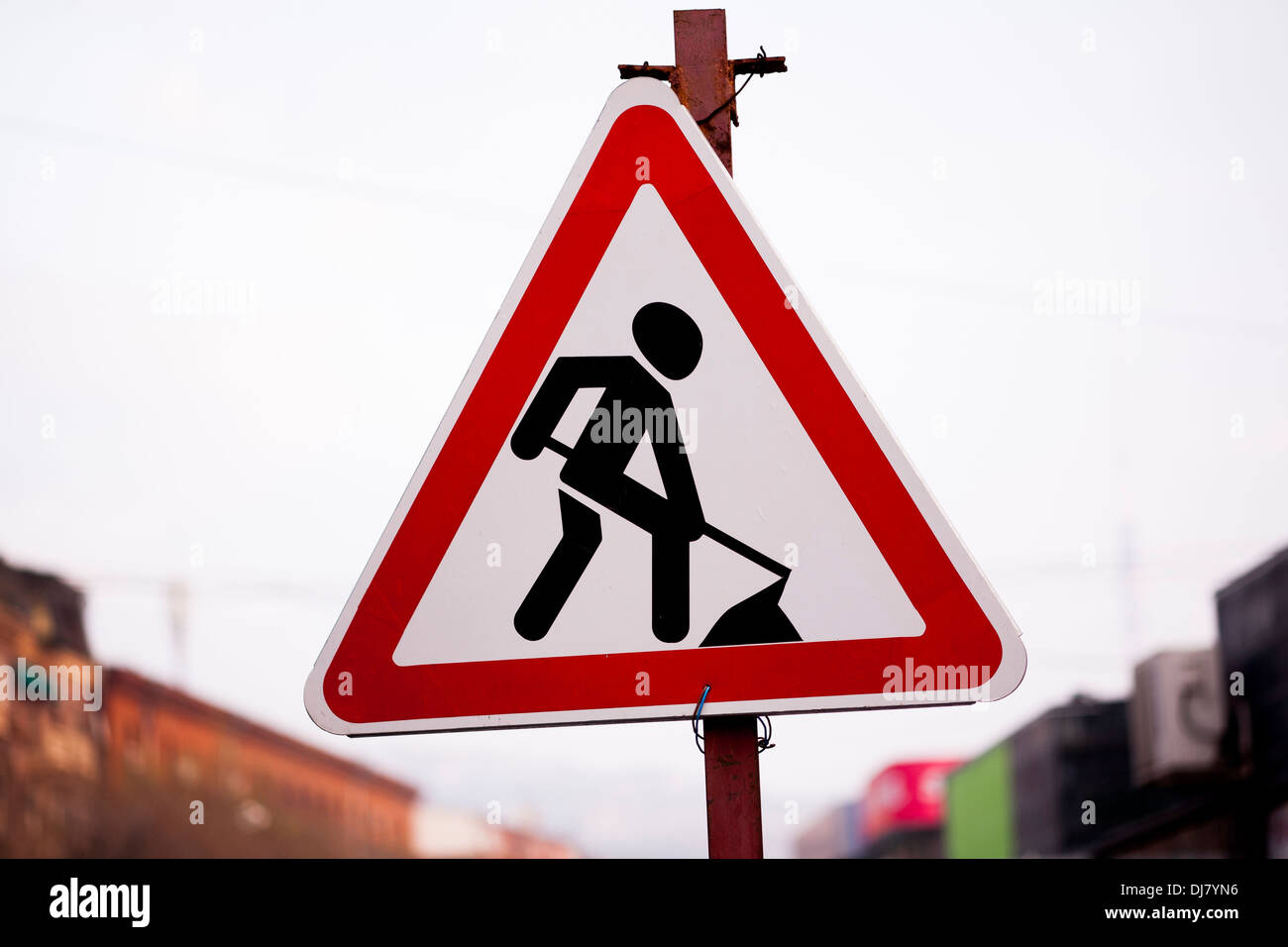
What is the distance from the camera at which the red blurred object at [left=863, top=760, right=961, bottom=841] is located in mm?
75438

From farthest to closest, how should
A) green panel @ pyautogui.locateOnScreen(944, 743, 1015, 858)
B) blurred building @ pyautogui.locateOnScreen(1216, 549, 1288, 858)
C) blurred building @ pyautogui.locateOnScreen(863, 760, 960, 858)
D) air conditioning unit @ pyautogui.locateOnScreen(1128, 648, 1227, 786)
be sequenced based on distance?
blurred building @ pyautogui.locateOnScreen(863, 760, 960, 858)
green panel @ pyautogui.locateOnScreen(944, 743, 1015, 858)
blurred building @ pyautogui.locateOnScreen(1216, 549, 1288, 858)
air conditioning unit @ pyautogui.locateOnScreen(1128, 648, 1227, 786)

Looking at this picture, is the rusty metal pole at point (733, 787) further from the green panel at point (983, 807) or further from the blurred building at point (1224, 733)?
the green panel at point (983, 807)

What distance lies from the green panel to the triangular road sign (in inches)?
1862

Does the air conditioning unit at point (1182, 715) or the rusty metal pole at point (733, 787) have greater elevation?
the air conditioning unit at point (1182, 715)

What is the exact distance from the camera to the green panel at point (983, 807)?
49.2m

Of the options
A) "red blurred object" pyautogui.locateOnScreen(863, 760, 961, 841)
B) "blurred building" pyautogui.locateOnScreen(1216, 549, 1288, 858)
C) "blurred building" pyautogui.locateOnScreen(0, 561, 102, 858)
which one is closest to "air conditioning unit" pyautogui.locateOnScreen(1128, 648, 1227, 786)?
"blurred building" pyautogui.locateOnScreen(1216, 549, 1288, 858)

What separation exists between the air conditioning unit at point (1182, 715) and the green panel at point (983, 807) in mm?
32507

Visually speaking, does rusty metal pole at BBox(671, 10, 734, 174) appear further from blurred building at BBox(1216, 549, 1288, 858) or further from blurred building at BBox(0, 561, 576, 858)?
blurred building at BBox(0, 561, 576, 858)

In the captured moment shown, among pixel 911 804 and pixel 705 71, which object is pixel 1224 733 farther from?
pixel 911 804

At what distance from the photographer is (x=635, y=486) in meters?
1.96

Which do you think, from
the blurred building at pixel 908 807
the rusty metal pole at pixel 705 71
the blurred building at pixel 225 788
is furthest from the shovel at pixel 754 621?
the blurred building at pixel 908 807
